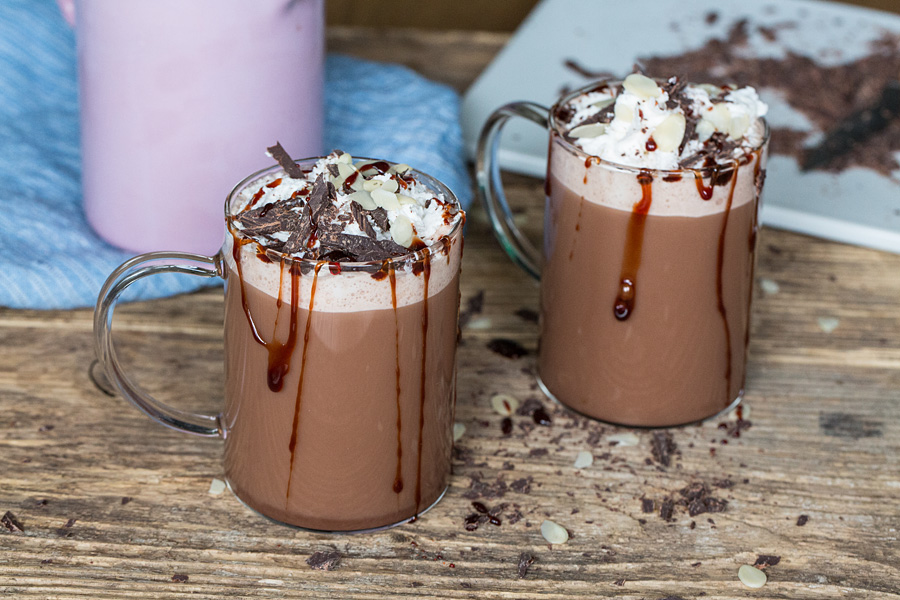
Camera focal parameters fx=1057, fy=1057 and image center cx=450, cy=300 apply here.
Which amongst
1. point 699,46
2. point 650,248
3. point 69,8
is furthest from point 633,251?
point 699,46

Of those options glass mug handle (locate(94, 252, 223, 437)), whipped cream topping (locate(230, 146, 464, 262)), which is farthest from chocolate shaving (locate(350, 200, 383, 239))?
glass mug handle (locate(94, 252, 223, 437))

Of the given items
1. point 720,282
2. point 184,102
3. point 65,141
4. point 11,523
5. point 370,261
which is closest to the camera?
point 370,261

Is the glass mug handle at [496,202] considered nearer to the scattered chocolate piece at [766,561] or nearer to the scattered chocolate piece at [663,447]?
the scattered chocolate piece at [663,447]

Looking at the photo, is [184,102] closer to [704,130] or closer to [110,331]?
[110,331]

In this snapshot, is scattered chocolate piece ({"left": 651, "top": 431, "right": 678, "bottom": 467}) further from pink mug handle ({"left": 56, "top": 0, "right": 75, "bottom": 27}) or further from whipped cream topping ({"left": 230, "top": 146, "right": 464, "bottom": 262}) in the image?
pink mug handle ({"left": 56, "top": 0, "right": 75, "bottom": 27})

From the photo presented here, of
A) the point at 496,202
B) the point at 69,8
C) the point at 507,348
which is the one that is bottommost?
the point at 507,348

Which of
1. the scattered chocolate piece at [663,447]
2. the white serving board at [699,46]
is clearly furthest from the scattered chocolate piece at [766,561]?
the white serving board at [699,46]

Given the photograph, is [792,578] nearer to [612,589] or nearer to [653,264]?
[612,589]
